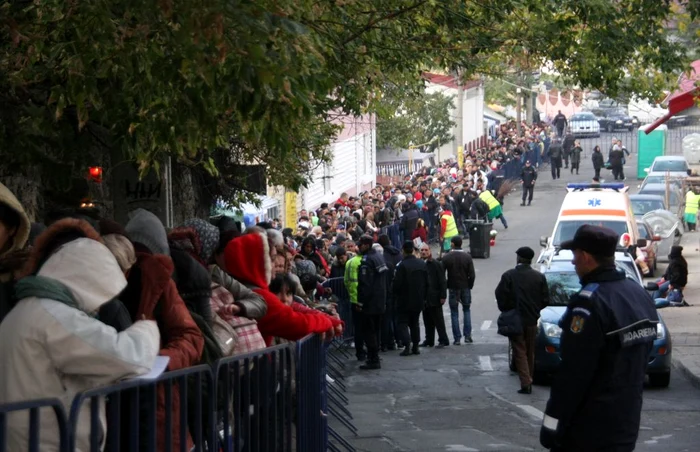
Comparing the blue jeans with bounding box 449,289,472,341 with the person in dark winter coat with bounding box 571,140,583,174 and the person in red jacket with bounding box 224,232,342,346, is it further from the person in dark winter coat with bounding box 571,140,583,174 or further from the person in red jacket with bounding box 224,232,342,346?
the person in dark winter coat with bounding box 571,140,583,174

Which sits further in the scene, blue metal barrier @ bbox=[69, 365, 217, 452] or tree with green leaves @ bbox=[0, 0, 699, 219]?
tree with green leaves @ bbox=[0, 0, 699, 219]

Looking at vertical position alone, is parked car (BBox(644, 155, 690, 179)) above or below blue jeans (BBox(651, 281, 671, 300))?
above

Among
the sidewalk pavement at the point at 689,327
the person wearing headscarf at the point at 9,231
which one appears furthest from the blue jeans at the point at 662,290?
the person wearing headscarf at the point at 9,231

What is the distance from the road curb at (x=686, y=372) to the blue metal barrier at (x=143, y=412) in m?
10.6

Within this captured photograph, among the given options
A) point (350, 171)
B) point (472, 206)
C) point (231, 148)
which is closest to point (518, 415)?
point (231, 148)

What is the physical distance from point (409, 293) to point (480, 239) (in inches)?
596

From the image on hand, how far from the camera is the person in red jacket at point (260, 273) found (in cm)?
736

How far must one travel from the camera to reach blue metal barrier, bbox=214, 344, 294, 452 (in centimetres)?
574

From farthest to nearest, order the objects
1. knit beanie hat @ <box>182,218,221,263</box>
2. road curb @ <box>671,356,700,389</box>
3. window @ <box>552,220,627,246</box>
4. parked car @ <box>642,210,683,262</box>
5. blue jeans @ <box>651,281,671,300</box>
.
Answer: parked car @ <box>642,210,683,262</box>, window @ <box>552,220,627,246</box>, blue jeans @ <box>651,281,671,300</box>, road curb @ <box>671,356,700,389</box>, knit beanie hat @ <box>182,218,221,263</box>

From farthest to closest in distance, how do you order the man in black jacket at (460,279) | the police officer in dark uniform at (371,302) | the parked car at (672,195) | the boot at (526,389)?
the parked car at (672,195), the man in black jacket at (460,279), the police officer in dark uniform at (371,302), the boot at (526,389)

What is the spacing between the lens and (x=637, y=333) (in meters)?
5.93

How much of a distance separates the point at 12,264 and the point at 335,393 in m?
8.65

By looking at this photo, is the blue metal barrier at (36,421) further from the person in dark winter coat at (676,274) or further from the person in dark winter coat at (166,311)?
the person in dark winter coat at (676,274)

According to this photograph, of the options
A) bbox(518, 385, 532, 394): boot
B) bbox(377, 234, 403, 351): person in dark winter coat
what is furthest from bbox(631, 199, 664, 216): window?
bbox(518, 385, 532, 394): boot
